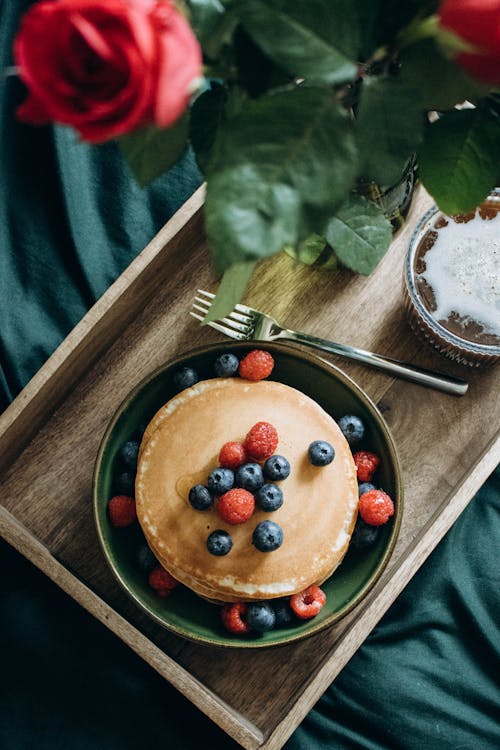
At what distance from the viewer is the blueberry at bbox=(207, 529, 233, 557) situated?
858 millimetres

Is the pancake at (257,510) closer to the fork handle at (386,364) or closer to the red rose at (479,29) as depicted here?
the fork handle at (386,364)

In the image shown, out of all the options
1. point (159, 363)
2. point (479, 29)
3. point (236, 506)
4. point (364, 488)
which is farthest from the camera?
point (159, 363)

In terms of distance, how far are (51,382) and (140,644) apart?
1.22 ft

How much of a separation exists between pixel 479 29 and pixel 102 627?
1.04 metres

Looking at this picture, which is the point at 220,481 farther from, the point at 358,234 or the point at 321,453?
the point at 358,234

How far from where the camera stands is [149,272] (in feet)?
3.41

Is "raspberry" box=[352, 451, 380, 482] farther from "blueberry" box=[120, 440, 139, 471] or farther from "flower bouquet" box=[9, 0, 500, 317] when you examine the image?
"flower bouquet" box=[9, 0, 500, 317]

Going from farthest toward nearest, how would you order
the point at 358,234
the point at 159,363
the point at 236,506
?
the point at 159,363 < the point at 236,506 < the point at 358,234

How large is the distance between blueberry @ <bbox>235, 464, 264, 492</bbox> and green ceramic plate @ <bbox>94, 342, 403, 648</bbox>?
171 mm

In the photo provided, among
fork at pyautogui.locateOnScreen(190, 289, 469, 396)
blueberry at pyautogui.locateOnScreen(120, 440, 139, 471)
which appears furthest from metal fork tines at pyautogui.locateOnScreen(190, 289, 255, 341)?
blueberry at pyautogui.locateOnScreen(120, 440, 139, 471)

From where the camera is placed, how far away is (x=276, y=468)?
87 cm

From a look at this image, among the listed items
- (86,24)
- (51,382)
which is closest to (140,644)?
(51,382)

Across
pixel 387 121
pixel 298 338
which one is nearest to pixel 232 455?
pixel 298 338

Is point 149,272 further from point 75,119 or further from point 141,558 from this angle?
point 75,119
